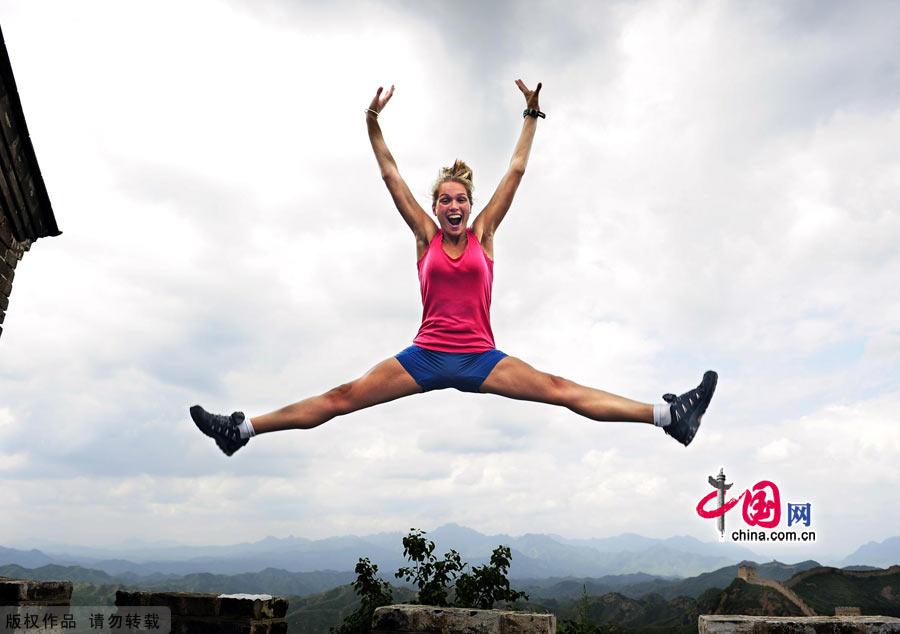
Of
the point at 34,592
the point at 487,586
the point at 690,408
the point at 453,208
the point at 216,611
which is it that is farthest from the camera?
the point at 487,586

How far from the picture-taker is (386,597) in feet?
37.3

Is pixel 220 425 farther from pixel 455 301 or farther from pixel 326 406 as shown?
pixel 455 301

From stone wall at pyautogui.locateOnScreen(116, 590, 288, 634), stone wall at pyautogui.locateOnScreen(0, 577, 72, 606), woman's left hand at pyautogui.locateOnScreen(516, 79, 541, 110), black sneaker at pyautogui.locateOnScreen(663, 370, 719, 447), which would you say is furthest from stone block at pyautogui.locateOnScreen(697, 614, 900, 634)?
stone wall at pyautogui.locateOnScreen(0, 577, 72, 606)

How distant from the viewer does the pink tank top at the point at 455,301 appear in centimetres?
590

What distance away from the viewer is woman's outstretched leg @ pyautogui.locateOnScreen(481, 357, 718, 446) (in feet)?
18.3

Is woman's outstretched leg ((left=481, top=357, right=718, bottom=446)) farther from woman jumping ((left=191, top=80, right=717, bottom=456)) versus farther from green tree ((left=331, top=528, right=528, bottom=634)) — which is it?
green tree ((left=331, top=528, right=528, bottom=634))

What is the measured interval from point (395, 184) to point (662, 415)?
118 inches

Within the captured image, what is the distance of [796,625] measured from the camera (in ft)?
13.7

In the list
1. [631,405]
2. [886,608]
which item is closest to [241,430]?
[631,405]

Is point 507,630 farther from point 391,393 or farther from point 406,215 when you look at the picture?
point 406,215

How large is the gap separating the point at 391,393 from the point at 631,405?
1936 millimetres

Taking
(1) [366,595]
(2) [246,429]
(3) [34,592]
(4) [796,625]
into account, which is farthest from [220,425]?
(1) [366,595]

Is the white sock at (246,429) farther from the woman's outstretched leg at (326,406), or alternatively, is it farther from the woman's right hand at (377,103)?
the woman's right hand at (377,103)

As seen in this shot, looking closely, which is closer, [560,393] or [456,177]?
[560,393]
